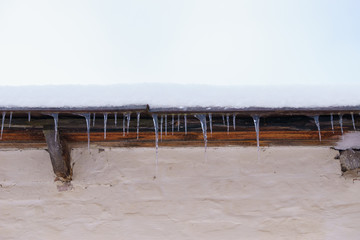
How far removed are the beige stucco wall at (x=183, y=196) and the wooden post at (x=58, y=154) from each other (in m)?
0.08

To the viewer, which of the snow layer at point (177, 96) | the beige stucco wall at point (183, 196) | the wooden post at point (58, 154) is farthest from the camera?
the beige stucco wall at point (183, 196)

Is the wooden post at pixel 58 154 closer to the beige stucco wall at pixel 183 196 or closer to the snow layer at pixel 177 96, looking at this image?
the beige stucco wall at pixel 183 196

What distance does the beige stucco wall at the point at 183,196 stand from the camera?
213cm

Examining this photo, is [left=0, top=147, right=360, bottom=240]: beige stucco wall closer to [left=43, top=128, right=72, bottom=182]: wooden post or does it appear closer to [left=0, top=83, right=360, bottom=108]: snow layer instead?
[left=43, top=128, right=72, bottom=182]: wooden post

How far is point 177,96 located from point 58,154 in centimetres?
83

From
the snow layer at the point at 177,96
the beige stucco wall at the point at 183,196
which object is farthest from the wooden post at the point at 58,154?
the snow layer at the point at 177,96

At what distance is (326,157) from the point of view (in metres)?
2.26

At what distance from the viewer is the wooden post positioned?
1978mm

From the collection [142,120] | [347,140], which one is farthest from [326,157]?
[142,120]

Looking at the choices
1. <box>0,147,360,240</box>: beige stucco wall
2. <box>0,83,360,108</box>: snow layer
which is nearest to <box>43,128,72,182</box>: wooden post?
<box>0,147,360,240</box>: beige stucco wall

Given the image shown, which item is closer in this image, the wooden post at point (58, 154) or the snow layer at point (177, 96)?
the snow layer at point (177, 96)

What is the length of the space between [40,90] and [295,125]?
4.76 feet

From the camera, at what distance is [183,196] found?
2.19m

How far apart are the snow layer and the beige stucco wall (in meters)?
0.54
